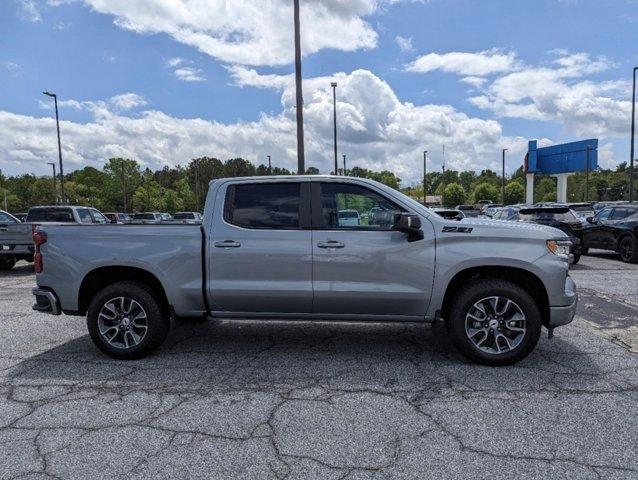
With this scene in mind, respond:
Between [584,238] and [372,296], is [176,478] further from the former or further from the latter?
[584,238]

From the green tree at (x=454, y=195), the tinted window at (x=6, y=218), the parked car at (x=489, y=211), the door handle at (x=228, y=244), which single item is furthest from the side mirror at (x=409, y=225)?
the green tree at (x=454, y=195)

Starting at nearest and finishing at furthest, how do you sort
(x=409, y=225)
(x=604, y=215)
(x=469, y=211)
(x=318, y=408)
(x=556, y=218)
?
1. (x=318, y=408)
2. (x=409, y=225)
3. (x=556, y=218)
4. (x=604, y=215)
5. (x=469, y=211)

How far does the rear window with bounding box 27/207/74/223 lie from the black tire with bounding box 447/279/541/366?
12809mm

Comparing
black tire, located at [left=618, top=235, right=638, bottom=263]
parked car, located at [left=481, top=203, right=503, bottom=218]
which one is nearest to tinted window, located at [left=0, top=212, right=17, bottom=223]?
black tire, located at [left=618, top=235, right=638, bottom=263]

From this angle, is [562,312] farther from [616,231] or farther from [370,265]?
[616,231]

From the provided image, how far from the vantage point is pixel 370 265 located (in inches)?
Result: 191

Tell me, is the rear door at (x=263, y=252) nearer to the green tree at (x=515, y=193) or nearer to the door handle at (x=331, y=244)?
the door handle at (x=331, y=244)

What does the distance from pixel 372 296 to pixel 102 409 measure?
252cm

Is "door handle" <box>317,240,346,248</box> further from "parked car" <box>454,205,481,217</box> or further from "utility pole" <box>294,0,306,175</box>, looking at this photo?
"parked car" <box>454,205,481,217</box>

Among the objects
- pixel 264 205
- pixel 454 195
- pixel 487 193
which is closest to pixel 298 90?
pixel 264 205

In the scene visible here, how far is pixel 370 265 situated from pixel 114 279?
2.76 meters

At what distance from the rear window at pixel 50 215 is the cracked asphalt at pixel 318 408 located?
29.9 ft

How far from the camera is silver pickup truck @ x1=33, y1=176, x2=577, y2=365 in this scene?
15.7 feet

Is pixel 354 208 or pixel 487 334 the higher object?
pixel 354 208
